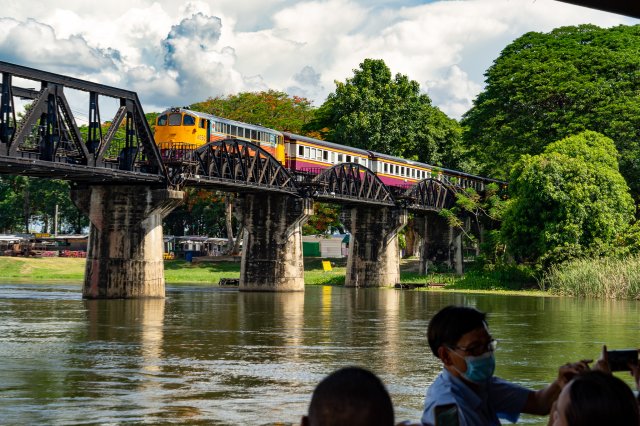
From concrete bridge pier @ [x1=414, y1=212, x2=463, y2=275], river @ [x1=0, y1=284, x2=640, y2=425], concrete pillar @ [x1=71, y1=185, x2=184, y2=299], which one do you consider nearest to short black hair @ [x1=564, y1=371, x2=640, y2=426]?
river @ [x1=0, y1=284, x2=640, y2=425]

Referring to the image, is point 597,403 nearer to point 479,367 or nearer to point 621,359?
point 621,359

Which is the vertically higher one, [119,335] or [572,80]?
[572,80]

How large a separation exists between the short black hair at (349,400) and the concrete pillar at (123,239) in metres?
42.5

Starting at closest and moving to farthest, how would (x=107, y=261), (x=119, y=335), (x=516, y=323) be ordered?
(x=119, y=335) < (x=516, y=323) < (x=107, y=261)

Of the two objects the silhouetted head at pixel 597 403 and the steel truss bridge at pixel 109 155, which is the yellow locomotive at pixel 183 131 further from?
the silhouetted head at pixel 597 403

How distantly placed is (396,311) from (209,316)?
867cm

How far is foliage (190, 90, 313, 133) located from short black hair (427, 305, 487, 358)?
8348cm

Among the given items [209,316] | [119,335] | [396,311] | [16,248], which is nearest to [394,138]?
[16,248]

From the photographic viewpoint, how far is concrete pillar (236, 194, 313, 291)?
58.8 metres

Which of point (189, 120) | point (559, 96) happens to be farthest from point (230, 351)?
point (559, 96)

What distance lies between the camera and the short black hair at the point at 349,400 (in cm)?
342

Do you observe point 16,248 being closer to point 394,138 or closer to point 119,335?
point 394,138

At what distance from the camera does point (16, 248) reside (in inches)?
3748

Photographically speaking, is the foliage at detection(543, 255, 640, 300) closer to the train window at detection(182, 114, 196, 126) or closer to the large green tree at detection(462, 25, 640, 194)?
the large green tree at detection(462, 25, 640, 194)
